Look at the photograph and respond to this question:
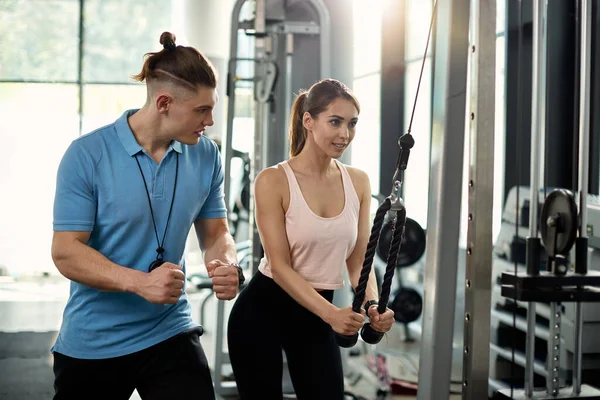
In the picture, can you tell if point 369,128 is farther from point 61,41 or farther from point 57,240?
point 57,240

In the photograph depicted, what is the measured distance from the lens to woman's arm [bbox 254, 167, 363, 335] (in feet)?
7.52

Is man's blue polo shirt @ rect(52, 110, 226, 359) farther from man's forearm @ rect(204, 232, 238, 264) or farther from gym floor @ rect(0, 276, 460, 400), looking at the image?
→ gym floor @ rect(0, 276, 460, 400)

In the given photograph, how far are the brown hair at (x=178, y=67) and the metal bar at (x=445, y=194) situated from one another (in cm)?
65

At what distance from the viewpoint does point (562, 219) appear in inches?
77.2

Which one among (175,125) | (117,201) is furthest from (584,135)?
(117,201)

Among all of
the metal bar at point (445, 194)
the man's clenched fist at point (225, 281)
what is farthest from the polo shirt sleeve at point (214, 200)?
the metal bar at point (445, 194)

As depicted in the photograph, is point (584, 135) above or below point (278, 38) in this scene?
below

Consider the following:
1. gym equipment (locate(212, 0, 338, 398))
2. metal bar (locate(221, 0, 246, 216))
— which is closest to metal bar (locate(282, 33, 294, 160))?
gym equipment (locate(212, 0, 338, 398))

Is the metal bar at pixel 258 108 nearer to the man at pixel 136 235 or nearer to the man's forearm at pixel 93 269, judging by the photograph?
the man at pixel 136 235

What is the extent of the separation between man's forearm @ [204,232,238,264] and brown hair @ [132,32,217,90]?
0.44 m

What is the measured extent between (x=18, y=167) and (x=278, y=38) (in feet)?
16.8

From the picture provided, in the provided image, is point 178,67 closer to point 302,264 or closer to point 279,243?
point 279,243

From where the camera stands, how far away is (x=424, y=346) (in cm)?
226

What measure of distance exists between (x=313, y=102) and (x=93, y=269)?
0.91m
